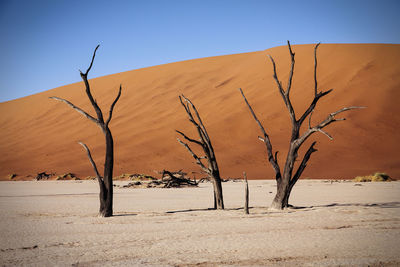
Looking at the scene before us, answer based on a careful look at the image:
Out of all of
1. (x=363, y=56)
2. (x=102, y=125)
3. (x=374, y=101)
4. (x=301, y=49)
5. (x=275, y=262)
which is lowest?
(x=275, y=262)

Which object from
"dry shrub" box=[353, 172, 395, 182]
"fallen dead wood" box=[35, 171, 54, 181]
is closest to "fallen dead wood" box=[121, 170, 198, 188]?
"fallen dead wood" box=[35, 171, 54, 181]

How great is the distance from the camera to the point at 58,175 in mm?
32188

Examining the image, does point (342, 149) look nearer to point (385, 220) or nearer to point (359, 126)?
point (359, 126)

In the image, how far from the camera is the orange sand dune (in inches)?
1172

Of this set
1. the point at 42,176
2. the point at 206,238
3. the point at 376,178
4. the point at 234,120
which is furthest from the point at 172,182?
the point at 234,120

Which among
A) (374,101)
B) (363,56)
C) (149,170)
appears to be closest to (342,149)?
(374,101)

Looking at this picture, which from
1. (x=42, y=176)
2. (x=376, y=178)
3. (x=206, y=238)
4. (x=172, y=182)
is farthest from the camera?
(x=42, y=176)

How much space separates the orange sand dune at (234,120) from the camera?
29766 mm

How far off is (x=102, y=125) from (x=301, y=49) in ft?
157

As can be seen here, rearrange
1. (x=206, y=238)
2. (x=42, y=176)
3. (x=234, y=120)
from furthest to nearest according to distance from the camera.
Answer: (x=234, y=120) < (x=42, y=176) < (x=206, y=238)

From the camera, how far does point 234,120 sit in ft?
127

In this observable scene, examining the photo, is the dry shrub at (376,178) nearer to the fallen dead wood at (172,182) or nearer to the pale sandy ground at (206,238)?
the fallen dead wood at (172,182)

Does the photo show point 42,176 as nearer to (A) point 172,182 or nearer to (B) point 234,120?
(B) point 234,120

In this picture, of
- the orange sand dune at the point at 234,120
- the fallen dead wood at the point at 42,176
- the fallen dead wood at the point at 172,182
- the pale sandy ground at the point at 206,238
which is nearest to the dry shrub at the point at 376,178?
the orange sand dune at the point at 234,120
